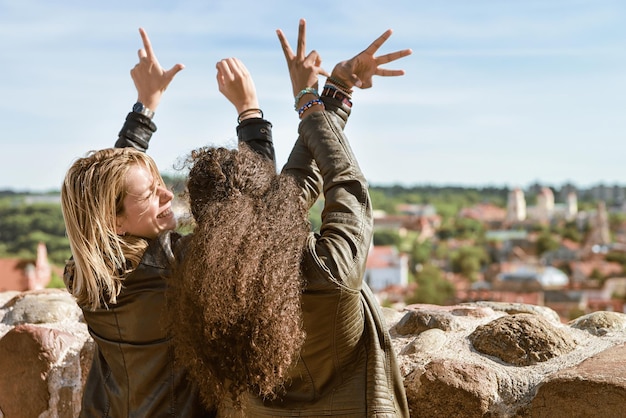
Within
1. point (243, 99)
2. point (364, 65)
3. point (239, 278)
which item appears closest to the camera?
point (239, 278)

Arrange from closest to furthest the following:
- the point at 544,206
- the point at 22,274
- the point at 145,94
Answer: the point at 145,94 < the point at 22,274 < the point at 544,206

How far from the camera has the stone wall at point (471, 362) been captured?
6.39ft

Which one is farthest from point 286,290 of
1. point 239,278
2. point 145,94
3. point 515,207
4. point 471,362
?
point 515,207

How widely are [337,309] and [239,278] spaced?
0.19 metres

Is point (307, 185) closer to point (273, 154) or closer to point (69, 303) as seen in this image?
point (273, 154)

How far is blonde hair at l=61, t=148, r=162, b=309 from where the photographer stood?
1.71m

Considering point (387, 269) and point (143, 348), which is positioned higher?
point (143, 348)

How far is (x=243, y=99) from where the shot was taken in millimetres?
1939

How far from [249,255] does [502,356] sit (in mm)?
821

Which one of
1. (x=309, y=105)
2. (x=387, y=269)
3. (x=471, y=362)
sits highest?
(x=309, y=105)

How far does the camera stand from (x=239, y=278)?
154 cm

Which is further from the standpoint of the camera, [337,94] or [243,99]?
[243,99]

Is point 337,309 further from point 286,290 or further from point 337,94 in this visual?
point 337,94

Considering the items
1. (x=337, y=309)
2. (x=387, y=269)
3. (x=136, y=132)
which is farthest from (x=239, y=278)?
(x=387, y=269)
